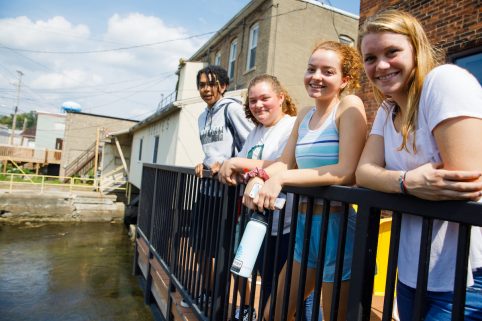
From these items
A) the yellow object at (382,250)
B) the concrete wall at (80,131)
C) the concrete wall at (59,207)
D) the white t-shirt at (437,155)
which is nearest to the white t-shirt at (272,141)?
the white t-shirt at (437,155)

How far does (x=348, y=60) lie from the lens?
1.79 m

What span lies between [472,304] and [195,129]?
427 inches

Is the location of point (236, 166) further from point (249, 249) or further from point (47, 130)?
point (47, 130)

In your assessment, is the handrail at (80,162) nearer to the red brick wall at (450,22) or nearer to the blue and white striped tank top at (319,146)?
the red brick wall at (450,22)

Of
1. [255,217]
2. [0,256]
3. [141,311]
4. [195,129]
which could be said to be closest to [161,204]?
[141,311]

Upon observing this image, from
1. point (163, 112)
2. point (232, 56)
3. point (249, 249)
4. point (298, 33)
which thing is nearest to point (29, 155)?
point (163, 112)

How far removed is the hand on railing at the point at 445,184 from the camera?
3.07 feet

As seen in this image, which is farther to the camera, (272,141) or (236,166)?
(272,141)

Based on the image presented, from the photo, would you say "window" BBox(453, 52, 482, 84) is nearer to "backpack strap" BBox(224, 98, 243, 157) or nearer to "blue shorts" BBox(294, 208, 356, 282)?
"backpack strap" BBox(224, 98, 243, 157)

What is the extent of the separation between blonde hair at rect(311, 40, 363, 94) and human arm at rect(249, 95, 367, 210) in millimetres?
271

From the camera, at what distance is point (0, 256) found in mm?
10555

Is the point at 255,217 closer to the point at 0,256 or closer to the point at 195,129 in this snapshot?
the point at 195,129

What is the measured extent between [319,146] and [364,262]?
663 millimetres

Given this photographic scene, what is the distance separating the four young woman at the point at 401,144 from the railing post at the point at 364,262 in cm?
11
